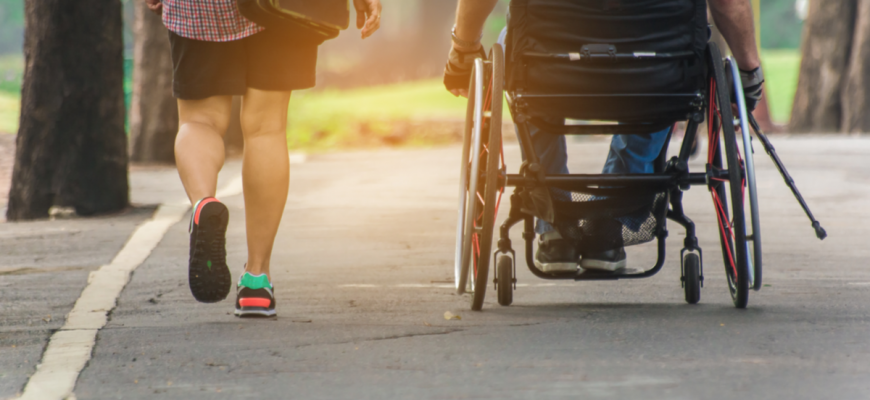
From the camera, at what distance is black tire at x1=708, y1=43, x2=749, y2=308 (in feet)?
10.1

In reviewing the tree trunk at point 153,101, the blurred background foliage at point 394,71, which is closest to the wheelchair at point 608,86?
the tree trunk at point 153,101

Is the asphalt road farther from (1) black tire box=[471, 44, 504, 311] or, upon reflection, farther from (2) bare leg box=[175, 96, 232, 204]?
(2) bare leg box=[175, 96, 232, 204]

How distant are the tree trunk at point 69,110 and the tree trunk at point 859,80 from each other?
12.9 metres

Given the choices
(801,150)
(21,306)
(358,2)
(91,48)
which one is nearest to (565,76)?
(358,2)

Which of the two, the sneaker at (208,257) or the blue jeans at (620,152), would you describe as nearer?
the sneaker at (208,257)

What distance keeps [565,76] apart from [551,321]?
2.45 feet

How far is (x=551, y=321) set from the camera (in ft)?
10.7

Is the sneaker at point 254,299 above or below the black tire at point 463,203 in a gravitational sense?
below

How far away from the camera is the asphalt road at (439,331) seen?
8.35 ft

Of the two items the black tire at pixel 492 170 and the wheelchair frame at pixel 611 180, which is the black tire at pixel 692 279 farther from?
the black tire at pixel 492 170

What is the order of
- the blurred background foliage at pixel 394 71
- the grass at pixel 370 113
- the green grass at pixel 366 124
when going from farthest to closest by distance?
the blurred background foliage at pixel 394 71
the green grass at pixel 366 124
the grass at pixel 370 113

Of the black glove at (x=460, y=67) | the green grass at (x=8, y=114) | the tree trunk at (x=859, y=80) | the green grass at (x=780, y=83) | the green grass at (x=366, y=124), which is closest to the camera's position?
the black glove at (x=460, y=67)

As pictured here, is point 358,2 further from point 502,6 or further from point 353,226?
point 502,6

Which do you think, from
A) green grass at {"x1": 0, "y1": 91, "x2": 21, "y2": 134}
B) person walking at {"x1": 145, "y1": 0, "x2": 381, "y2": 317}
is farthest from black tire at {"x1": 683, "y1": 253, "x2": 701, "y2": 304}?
green grass at {"x1": 0, "y1": 91, "x2": 21, "y2": 134}
